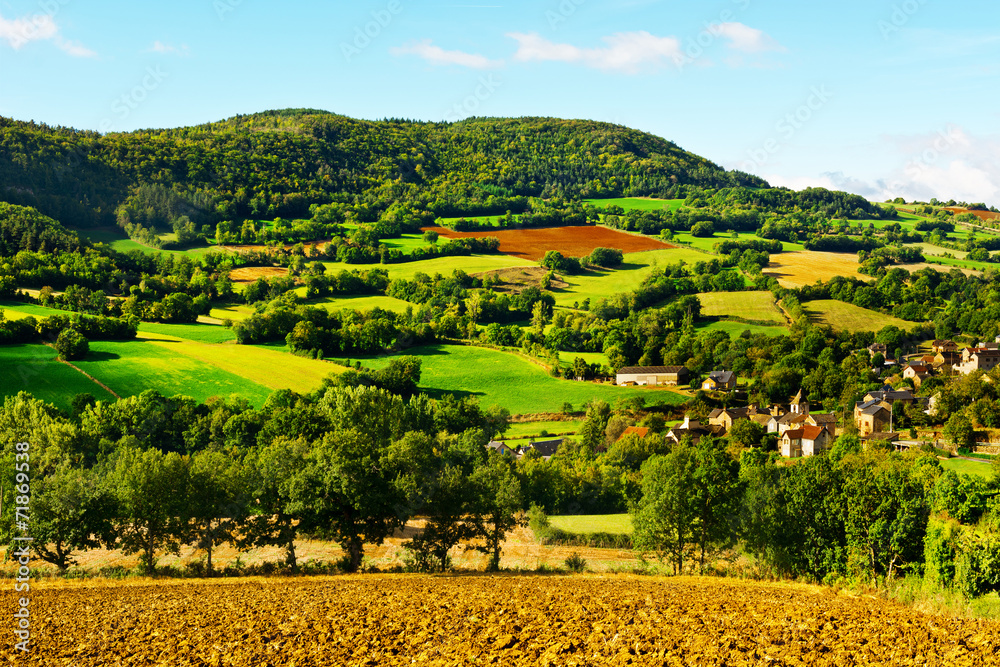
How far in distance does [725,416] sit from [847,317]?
36.6 meters

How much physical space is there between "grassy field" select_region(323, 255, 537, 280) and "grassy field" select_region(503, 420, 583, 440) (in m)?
46.5

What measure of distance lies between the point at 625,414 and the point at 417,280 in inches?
1827

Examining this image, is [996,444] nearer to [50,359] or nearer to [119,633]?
[119,633]

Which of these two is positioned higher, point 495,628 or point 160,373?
point 495,628

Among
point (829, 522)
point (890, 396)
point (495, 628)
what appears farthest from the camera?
point (890, 396)

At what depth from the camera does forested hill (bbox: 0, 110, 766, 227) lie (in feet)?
418

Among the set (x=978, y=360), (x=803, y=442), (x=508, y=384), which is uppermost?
(x=978, y=360)

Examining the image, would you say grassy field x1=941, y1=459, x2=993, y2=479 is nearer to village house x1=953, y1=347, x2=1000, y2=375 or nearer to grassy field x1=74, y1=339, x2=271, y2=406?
village house x1=953, y1=347, x2=1000, y2=375

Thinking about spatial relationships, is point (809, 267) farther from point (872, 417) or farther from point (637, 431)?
point (637, 431)

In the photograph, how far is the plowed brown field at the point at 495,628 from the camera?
1463cm

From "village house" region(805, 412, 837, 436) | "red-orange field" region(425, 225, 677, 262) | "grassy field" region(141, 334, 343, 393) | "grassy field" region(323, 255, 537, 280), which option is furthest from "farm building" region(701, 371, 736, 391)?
"red-orange field" region(425, 225, 677, 262)

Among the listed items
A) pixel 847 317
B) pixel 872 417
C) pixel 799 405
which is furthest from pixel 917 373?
pixel 847 317

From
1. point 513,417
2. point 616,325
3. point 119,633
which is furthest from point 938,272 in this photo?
point 119,633

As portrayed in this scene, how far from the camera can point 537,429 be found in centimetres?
6412
